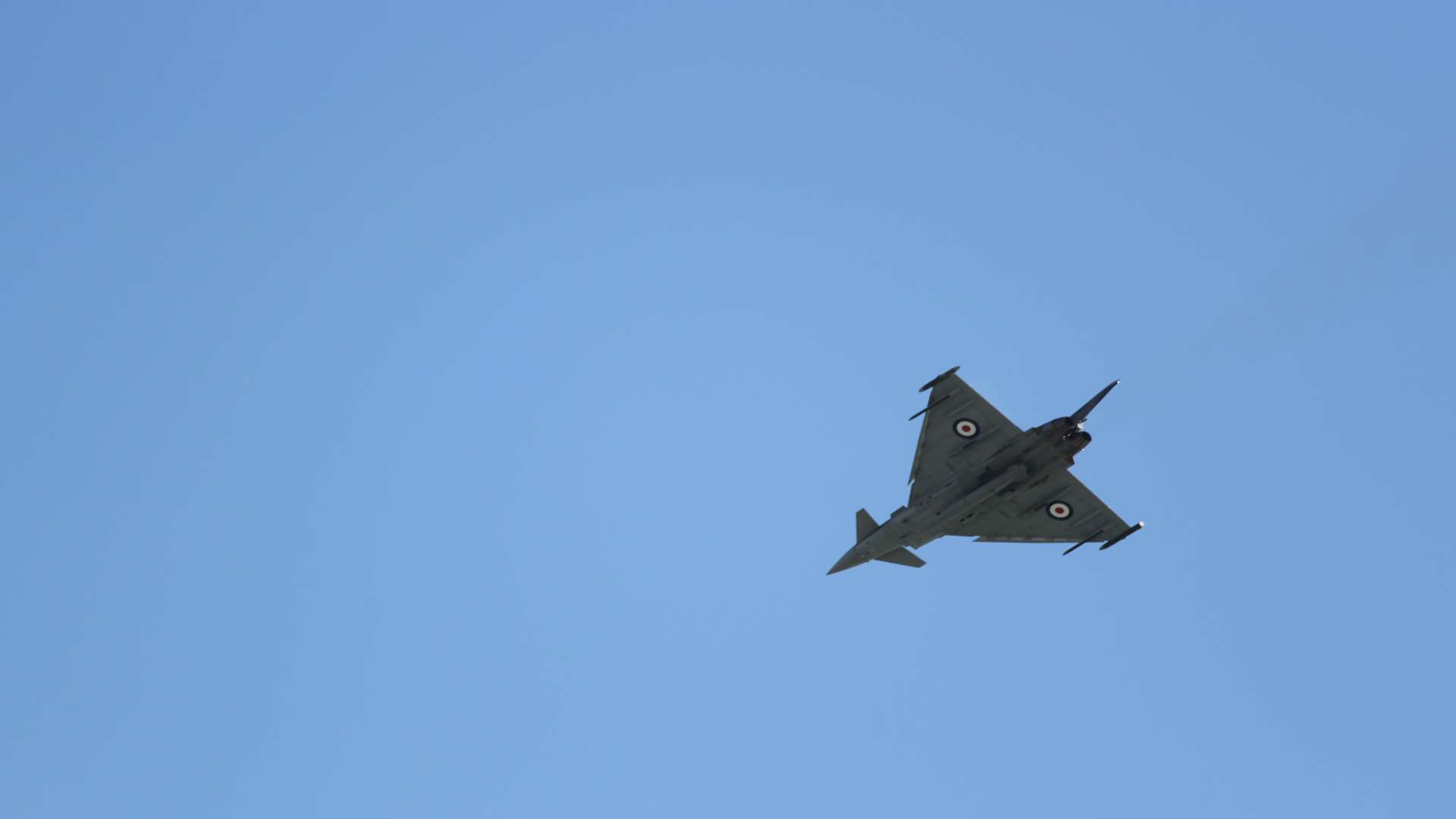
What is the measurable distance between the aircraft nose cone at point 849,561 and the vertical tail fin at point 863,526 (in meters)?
0.57

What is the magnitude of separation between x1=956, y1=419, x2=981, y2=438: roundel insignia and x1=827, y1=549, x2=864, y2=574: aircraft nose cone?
651 centimetres

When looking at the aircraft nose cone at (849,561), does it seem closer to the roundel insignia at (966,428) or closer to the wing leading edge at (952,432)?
the wing leading edge at (952,432)

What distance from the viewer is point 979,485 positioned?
6109 cm

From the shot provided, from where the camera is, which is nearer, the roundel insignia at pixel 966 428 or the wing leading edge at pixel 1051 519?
the roundel insignia at pixel 966 428

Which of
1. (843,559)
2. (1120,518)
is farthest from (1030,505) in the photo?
(843,559)

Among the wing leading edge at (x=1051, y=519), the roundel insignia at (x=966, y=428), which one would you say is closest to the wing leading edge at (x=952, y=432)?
the roundel insignia at (x=966, y=428)

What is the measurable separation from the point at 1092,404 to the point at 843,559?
12.3 metres

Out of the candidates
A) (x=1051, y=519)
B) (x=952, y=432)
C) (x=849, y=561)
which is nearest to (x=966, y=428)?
(x=952, y=432)

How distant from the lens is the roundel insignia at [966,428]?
61375 mm

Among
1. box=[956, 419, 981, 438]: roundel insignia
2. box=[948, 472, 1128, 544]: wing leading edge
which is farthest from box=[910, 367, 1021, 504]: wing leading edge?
box=[948, 472, 1128, 544]: wing leading edge

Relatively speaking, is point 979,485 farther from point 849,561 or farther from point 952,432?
point 849,561

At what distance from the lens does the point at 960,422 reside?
6156 cm

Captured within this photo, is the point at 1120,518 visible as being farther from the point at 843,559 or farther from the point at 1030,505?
the point at 843,559

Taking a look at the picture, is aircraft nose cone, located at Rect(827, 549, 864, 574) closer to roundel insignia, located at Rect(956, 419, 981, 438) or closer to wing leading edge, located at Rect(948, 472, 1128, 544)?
wing leading edge, located at Rect(948, 472, 1128, 544)
